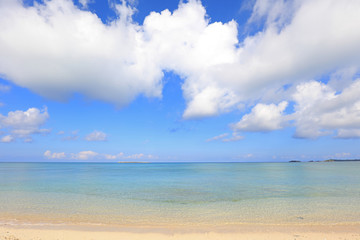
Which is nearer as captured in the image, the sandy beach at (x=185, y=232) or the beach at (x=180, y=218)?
the sandy beach at (x=185, y=232)

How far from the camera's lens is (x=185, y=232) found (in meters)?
14.3

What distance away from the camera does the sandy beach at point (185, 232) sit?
13250 mm

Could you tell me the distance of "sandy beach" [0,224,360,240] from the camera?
1325 centimetres

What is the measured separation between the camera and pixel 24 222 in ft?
54.2

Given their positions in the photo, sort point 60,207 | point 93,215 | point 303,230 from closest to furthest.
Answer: point 303,230
point 93,215
point 60,207

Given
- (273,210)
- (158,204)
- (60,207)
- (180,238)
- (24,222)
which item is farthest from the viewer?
(158,204)

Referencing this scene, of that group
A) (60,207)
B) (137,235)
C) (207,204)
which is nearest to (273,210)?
(207,204)

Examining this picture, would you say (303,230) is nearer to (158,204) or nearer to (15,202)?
(158,204)

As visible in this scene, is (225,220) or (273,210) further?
(273,210)

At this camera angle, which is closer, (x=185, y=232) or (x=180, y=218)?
(x=185, y=232)

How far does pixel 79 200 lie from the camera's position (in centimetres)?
2505

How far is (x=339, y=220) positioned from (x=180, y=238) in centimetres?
1424

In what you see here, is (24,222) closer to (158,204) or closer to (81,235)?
(81,235)

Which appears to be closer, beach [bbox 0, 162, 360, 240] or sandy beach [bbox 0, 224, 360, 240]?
sandy beach [bbox 0, 224, 360, 240]
